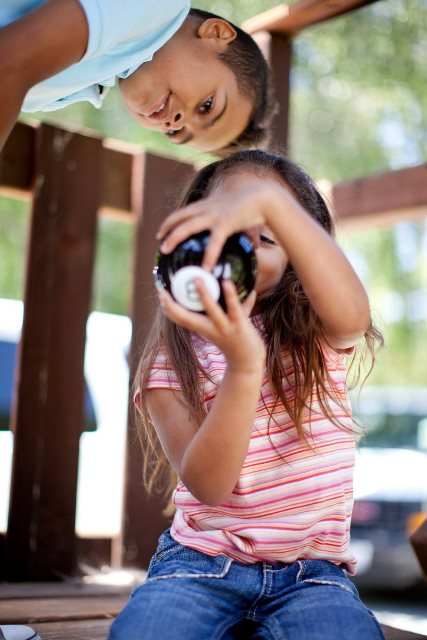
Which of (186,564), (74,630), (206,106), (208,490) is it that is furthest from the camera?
(206,106)

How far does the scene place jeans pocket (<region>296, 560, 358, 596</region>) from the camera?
1.91 meters

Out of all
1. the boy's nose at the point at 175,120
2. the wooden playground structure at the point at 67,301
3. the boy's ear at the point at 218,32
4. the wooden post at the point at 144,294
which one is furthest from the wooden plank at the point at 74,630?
the boy's ear at the point at 218,32

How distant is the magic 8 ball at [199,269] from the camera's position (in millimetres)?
1517

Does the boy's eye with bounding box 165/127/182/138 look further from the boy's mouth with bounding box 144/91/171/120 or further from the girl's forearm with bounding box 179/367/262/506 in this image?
the girl's forearm with bounding box 179/367/262/506

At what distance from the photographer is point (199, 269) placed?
1515 mm

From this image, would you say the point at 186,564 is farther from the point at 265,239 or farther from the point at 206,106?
the point at 206,106

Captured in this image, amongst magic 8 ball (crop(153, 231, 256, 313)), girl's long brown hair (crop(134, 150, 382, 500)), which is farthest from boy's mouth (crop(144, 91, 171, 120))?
magic 8 ball (crop(153, 231, 256, 313))

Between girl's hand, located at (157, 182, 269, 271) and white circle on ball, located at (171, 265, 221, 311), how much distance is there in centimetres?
2

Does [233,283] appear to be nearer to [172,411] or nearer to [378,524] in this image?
[172,411]

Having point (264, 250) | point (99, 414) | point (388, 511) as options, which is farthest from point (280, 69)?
point (388, 511)

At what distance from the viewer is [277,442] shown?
2.03m

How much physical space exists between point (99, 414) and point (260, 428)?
229 cm

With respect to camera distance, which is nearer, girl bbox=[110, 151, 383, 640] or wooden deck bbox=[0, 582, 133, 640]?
girl bbox=[110, 151, 383, 640]

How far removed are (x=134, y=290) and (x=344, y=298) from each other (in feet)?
6.27
